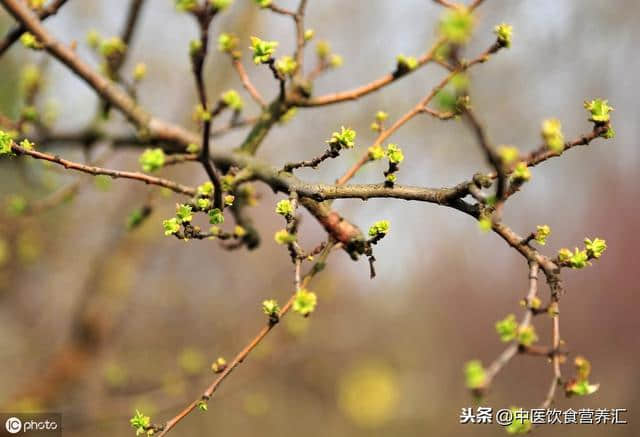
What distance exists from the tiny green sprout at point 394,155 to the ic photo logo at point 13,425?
236 centimetres

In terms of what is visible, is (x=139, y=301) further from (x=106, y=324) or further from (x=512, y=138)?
(x=512, y=138)

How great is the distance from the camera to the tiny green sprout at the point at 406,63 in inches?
44.7

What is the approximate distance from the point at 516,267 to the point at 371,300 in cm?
407

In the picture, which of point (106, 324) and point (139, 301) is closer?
point (106, 324)

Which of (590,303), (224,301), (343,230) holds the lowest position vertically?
(343,230)

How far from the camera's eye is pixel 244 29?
3975 mm

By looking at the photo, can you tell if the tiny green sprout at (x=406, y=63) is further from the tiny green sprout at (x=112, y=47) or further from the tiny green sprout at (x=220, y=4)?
the tiny green sprout at (x=112, y=47)

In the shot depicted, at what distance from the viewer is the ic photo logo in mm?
2570

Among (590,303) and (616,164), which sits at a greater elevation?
(616,164)

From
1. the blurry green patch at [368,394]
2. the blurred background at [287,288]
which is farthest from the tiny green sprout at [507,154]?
the blurry green patch at [368,394]

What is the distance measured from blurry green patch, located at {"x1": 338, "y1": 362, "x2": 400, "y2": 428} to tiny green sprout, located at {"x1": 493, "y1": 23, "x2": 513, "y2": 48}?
32.9 feet

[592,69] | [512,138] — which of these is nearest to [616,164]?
[592,69]

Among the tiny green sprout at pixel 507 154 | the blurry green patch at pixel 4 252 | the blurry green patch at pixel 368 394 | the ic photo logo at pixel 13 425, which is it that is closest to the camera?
the tiny green sprout at pixel 507 154

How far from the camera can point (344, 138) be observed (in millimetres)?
1137
